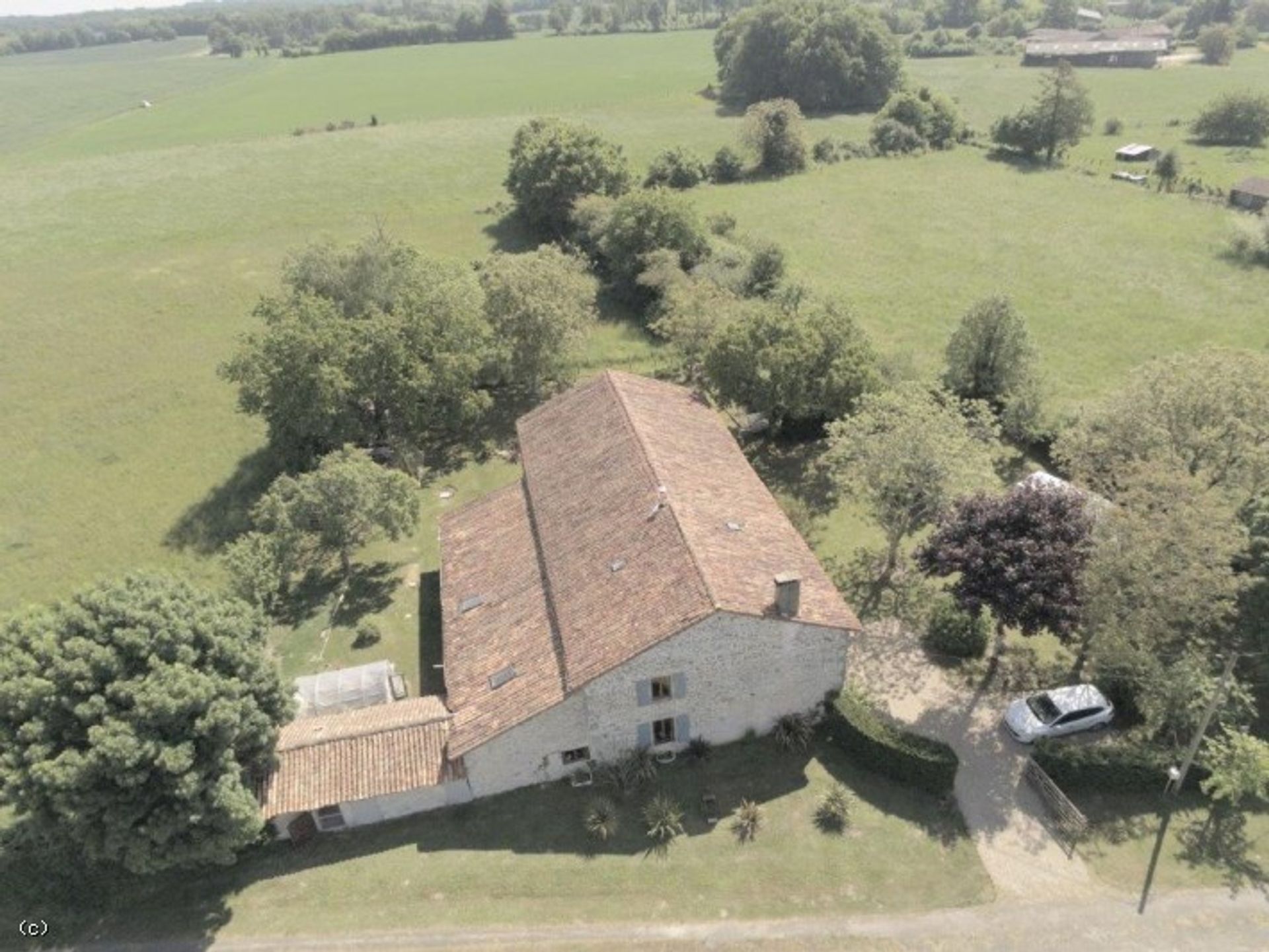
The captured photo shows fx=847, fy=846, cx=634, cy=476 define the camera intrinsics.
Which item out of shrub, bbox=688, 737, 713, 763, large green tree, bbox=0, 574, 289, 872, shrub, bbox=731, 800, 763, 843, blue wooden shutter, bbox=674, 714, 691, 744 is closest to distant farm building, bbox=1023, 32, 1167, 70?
shrub, bbox=688, 737, 713, 763

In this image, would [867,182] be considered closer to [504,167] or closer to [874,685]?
[504,167]

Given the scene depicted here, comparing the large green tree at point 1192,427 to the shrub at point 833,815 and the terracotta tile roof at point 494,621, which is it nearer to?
the shrub at point 833,815

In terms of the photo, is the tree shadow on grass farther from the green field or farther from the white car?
the white car

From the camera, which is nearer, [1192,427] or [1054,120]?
[1192,427]

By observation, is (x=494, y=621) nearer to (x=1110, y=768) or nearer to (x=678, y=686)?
(x=678, y=686)

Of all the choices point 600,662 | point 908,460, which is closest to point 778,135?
point 908,460

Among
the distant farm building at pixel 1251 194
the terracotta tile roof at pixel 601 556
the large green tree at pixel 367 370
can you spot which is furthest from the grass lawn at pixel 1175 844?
the distant farm building at pixel 1251 194
